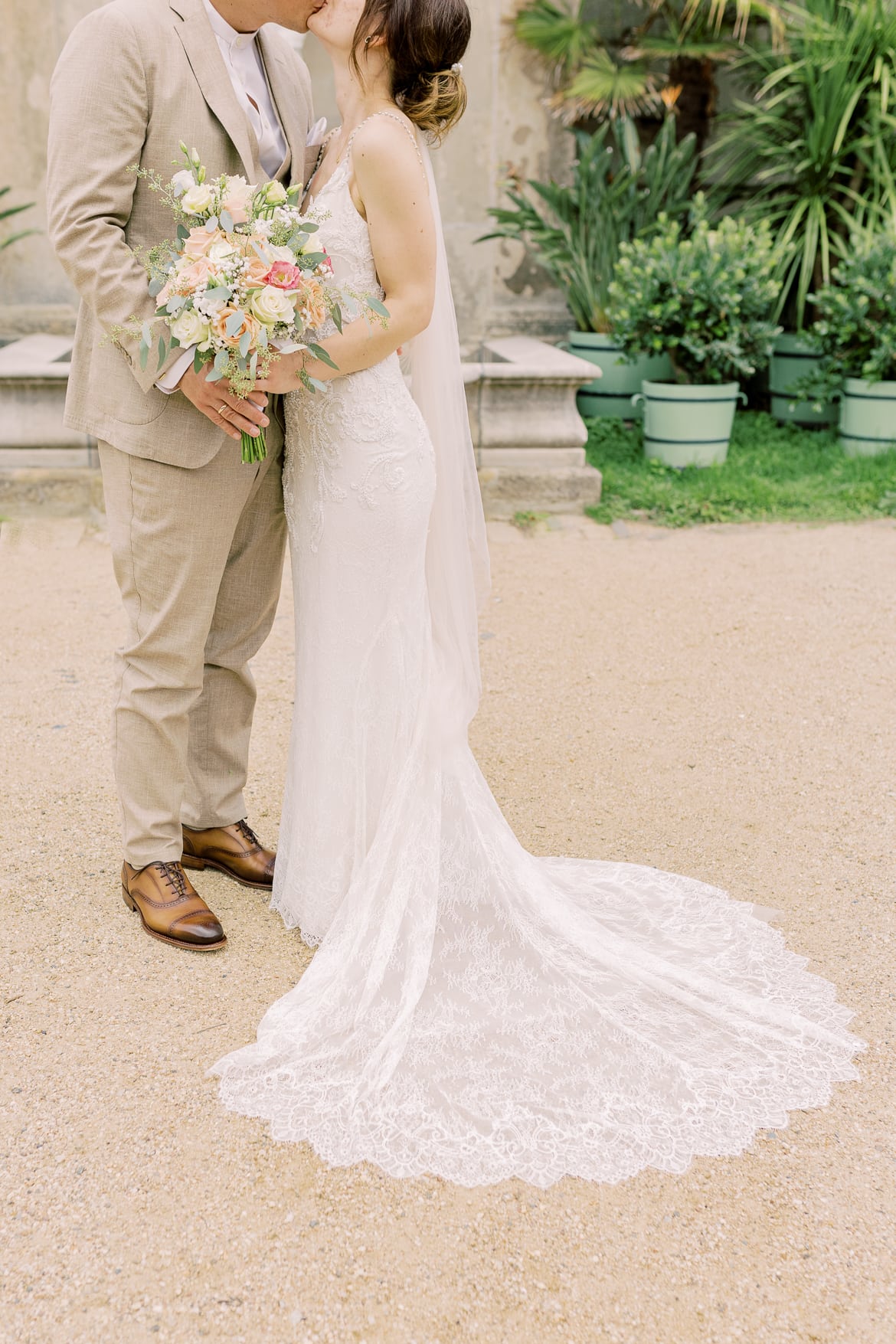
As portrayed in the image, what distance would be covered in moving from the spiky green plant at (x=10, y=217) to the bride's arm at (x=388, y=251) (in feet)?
21.1

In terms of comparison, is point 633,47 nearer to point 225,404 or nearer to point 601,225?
point 601,225

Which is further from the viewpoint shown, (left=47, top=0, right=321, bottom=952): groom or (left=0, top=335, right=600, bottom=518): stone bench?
(left=0, top=335, right=600, bottom=518): stone bench

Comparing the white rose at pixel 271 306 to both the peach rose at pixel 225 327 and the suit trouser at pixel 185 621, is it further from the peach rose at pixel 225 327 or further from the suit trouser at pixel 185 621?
the suit trouser at pixel 185 621

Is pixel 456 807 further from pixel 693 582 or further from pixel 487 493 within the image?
pixel 487 493

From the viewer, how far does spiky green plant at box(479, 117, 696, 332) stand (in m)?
8.13

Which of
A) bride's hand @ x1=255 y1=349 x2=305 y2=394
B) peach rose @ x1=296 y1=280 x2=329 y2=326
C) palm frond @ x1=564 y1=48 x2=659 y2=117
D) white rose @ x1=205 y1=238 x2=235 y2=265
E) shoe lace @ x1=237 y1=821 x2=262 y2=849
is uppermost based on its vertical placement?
palm frond @ x1=564 y1=48 x2=659 y2=117

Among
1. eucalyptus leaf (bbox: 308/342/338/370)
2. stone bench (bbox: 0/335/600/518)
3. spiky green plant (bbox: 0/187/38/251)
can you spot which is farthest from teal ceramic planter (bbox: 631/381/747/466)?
eucalyptus leaf (bbox: 308/342/338/370)

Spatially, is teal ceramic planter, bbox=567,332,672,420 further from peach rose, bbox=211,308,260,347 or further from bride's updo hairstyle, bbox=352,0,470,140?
peach rose, bbox=211,308,260,347

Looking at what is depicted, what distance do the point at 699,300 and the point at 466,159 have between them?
2414 mm

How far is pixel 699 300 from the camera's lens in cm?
707

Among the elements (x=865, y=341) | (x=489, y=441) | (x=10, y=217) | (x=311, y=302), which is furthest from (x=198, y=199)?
(x=10, y=217)

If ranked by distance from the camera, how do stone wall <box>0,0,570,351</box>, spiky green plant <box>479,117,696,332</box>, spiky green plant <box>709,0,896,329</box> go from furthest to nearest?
1. spiky green plant <box>479,117,696,332</box>
2. spiky green plant <box>709,0,896,329</box>
3. stone wall <box>0,0,570,351</box>

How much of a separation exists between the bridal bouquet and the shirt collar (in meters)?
0.39

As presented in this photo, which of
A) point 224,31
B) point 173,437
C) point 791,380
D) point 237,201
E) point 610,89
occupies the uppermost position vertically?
point 610,89
